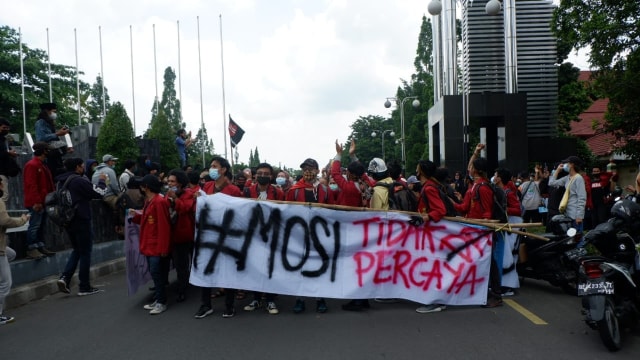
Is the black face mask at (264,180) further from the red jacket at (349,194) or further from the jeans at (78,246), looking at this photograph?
the jeans at (78,246)

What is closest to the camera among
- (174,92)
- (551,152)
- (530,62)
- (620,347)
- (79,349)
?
(620,347)

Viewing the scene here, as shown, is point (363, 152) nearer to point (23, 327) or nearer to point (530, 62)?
point (530, 62)

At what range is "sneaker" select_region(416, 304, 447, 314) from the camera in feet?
22.4

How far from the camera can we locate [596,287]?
5172 mm

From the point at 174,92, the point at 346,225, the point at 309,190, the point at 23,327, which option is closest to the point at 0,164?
the point at 23,327

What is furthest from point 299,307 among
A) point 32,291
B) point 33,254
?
point 33,254

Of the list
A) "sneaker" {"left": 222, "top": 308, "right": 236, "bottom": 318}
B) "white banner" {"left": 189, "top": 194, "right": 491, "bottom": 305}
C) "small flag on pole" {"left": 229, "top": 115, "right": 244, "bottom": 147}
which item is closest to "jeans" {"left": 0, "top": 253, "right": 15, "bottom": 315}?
"white banner" {"left": 189, "top": 194, "right": 491, "bottom": 305}

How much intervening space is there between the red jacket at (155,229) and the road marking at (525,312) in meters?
4.45

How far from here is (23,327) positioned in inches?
259

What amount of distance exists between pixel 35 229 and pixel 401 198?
5791mm

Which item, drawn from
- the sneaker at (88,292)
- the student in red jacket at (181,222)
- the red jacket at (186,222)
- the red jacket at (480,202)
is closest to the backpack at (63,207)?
the sneaker at (88,292)

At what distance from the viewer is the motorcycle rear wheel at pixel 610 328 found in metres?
5.08

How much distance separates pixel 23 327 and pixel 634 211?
6812 mm

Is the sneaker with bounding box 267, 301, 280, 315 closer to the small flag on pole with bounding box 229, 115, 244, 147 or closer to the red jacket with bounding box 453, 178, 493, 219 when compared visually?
the red jacket with bounding box 453, 178, 493, 219
